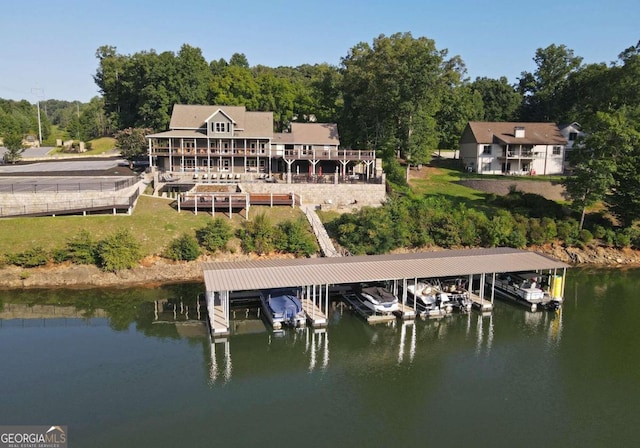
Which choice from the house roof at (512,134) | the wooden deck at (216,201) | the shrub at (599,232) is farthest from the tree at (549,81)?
the wooden deck at (216,201)

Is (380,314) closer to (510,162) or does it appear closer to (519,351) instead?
(519,351)

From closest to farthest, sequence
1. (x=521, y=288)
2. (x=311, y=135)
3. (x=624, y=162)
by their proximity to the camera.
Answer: (x=521, y=288) → (x=624, y=162) → (x=311, y=135)

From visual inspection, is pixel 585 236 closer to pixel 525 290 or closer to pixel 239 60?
pixel 525 290

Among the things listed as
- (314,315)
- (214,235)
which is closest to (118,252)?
(214,235)

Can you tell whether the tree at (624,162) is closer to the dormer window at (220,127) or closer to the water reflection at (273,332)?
the water reflection at (273,332)

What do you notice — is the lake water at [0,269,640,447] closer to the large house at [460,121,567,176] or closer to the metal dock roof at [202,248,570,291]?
the metal dock roof at [202,248,570,291]

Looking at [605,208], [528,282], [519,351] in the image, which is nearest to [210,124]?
[528,282]

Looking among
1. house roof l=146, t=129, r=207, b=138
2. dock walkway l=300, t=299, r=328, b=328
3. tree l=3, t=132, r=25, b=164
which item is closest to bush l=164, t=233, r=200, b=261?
dock walkway l=300, t=299, r=328, b=328
